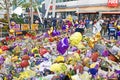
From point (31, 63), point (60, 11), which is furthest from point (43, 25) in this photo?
point (60, 11)

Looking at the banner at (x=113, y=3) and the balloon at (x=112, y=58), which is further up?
the balloon at (x=112, y=58)

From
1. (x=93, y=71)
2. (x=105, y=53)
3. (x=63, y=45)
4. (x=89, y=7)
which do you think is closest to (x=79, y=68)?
(x=93, y=71)

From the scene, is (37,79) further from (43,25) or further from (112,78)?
(43,25)

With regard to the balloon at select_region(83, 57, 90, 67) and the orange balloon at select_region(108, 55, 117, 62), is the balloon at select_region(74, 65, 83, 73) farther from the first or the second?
the orange balloon at select_region(108, 55, 117, 62)

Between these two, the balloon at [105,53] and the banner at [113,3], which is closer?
the balloon at [105,53]

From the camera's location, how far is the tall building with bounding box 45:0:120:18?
1560 inches

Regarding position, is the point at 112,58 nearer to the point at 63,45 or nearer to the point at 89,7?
the point at 63,45

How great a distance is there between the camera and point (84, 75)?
5352 millimetres

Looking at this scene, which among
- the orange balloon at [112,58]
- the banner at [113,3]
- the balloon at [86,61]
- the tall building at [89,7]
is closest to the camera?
the balloon at [86,61]

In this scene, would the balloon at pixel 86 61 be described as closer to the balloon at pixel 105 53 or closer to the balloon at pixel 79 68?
the balloon at pixel 79 68

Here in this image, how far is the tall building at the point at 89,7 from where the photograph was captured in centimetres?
3962

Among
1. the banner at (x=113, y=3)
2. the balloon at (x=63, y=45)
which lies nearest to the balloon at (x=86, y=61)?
the balloon at (x=63, y=45)

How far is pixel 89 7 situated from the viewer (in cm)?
4803

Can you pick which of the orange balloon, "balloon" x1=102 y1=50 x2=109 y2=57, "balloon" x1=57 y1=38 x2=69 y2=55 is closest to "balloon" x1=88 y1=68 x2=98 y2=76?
"balloon" x1=57 y1=38 x2=69 y2=55
